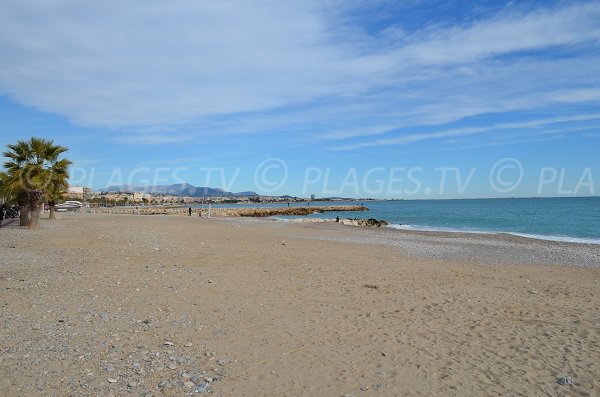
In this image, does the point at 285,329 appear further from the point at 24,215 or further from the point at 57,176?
the point at 24,215

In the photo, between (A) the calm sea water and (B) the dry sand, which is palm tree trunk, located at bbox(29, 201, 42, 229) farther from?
(A) the calm sea water

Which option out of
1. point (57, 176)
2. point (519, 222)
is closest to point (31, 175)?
point (57, 176)

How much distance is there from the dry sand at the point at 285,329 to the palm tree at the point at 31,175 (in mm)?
10536

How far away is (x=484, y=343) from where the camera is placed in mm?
6625

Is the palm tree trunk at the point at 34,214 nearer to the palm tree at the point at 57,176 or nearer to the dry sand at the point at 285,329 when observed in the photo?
the palm tree at the point at 57,176

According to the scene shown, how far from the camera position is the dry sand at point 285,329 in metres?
5.06

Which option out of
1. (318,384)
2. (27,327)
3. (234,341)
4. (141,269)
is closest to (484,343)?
(318,384)

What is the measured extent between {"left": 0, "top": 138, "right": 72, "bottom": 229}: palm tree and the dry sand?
34.6ft

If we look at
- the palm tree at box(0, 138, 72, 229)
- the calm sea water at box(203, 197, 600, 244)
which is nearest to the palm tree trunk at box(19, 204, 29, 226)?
the palm tree at box(0, 138, 72, 229)

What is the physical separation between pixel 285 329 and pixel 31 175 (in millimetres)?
20604

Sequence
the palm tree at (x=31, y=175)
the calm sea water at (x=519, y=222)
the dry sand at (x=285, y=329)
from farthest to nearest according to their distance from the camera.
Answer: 1. the calm sea water at (x=519, y=222)
2. the palm tree at (x=31, y=175)
3. the dry sand at (x=285, y=329)

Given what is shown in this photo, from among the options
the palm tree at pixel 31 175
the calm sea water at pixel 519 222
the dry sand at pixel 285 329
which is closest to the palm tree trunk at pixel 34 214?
the palm tree at pixel 31 175

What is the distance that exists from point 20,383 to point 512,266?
1498 cm

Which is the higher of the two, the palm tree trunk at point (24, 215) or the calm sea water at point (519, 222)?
the calm sea water at point (519, 222)
